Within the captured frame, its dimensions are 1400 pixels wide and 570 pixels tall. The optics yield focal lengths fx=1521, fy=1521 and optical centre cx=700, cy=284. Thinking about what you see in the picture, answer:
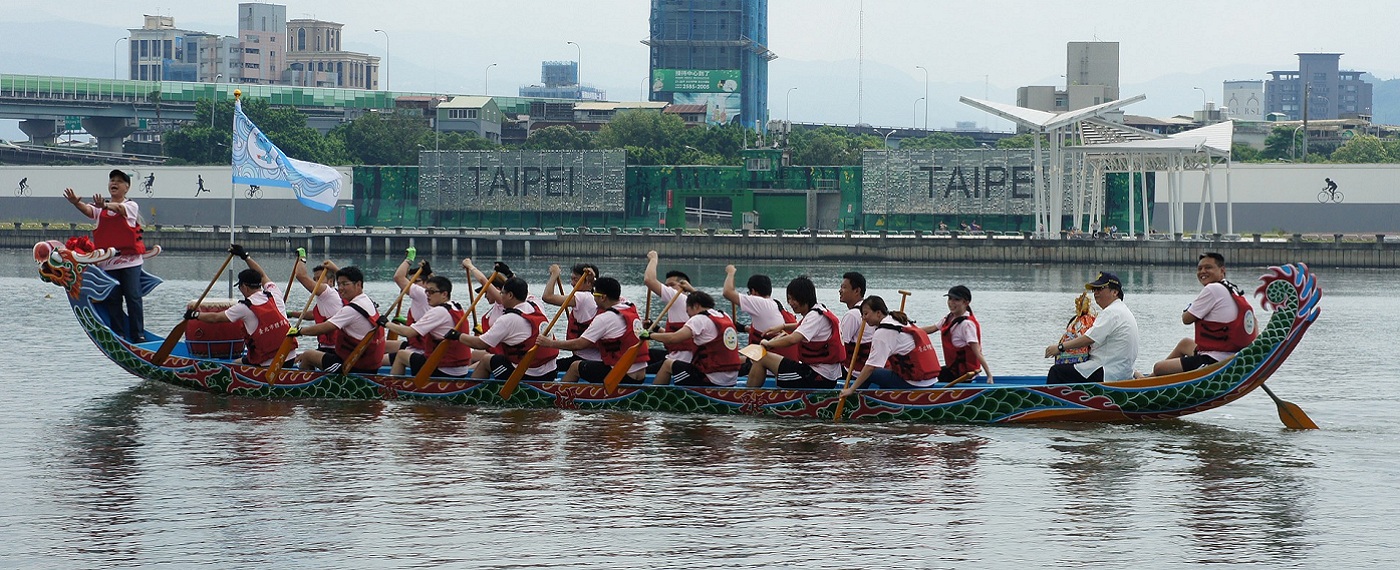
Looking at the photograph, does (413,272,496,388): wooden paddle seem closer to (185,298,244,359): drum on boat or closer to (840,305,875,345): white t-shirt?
(185,298,244,359): drum on boat

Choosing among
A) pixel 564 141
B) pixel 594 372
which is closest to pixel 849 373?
pixel 594 372

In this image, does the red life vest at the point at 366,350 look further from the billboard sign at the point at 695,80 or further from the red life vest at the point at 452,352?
the billboard sign at the point at 695,80

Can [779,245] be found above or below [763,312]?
above

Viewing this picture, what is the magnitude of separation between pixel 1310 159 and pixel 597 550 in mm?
107597

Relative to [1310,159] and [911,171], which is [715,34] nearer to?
[1310,159]

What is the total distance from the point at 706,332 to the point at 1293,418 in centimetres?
650

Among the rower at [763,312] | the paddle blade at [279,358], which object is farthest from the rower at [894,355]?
the paddle blade at [279,358]

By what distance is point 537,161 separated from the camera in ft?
284

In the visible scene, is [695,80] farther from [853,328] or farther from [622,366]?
[853,328]

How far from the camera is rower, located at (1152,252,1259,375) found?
15.3 m

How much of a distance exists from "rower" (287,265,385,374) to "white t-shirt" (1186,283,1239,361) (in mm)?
8761

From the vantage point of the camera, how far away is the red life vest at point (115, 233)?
742 inches

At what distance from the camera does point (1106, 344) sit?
15.4 m

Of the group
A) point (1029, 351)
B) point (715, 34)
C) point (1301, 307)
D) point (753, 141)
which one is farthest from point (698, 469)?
point (715, 34)
